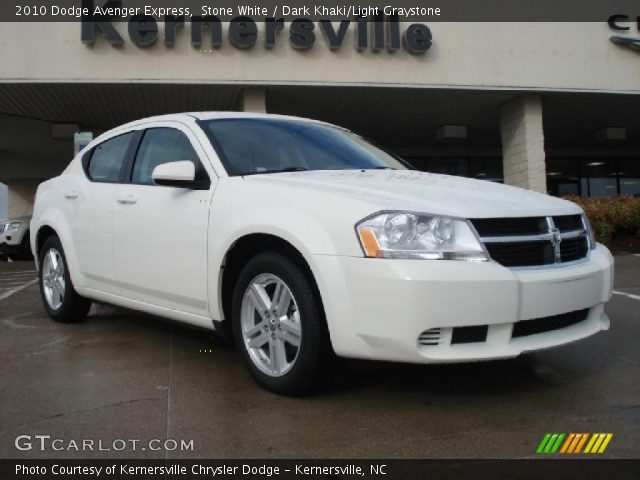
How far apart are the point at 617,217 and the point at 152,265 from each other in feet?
35.0

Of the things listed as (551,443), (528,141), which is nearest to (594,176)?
(528,141)

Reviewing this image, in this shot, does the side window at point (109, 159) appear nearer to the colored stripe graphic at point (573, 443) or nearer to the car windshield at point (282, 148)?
the car windshield at point (282, 148)

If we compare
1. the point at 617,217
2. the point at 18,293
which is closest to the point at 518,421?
the point at 18,293

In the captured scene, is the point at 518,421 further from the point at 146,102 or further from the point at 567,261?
the point at 146,102

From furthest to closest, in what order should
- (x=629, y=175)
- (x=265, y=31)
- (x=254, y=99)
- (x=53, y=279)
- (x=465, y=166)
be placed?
1. (x=629, y=175)
2. (x=465, y=166)
3. (x=254, y=99)
4. (x=265, y=31)
5. (x=53, y=279)

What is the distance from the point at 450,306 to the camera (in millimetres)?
2617

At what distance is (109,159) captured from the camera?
15.3ft

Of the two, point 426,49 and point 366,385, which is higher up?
point 426,49

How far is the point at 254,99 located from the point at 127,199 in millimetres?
9571

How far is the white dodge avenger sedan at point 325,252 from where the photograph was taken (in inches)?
105

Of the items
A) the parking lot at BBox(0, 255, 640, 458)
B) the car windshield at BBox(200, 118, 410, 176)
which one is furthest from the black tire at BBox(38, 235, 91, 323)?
the car windshield at BBox(200, 118, 410, 176)

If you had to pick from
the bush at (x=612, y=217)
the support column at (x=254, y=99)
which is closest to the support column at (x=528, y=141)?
the bush at (x=612, y=217)

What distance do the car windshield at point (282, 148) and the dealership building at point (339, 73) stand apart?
9037 mm

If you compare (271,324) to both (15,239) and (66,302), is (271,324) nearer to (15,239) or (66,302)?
(66,302)
